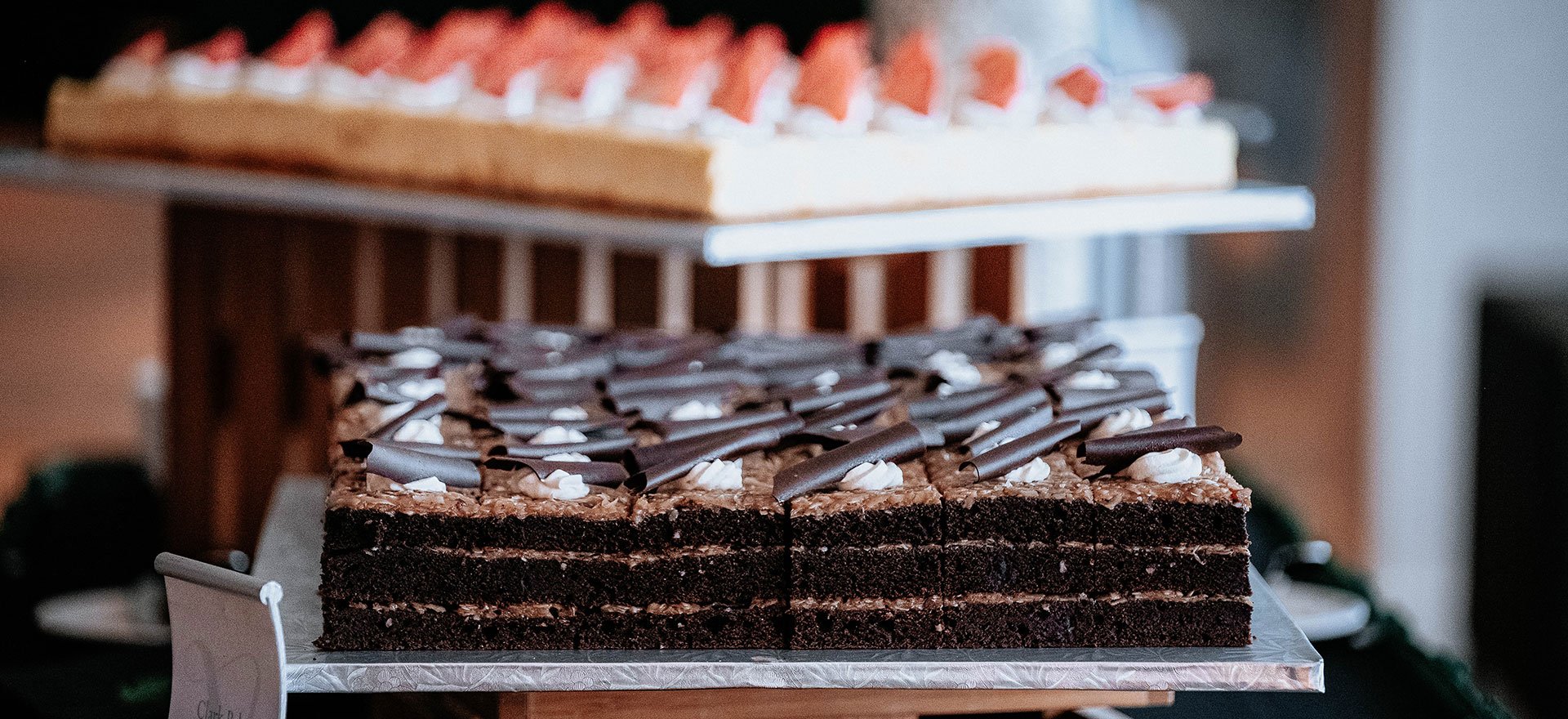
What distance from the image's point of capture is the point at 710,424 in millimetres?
1836

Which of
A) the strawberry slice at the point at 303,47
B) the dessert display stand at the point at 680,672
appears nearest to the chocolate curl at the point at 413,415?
the dessert display stand at the point at 680,672

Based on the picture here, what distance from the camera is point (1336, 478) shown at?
18.5 ft

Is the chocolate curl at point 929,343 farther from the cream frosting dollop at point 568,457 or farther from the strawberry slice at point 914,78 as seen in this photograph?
the strawberry slice at point 914,78

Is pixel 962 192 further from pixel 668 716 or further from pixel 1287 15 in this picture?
pixel 1287 15

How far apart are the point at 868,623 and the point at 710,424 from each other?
32cm

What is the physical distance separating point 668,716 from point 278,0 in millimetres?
4424

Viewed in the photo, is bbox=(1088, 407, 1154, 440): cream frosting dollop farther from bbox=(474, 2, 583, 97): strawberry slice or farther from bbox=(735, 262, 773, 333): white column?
bbox=(474, 2, 583, 97): strawberry slice

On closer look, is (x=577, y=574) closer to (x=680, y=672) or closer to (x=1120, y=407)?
(x=680, y=672)

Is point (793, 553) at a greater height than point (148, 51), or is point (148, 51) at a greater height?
point (148, 51)

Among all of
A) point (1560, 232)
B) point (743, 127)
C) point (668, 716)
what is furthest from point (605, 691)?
point (1560, 232)

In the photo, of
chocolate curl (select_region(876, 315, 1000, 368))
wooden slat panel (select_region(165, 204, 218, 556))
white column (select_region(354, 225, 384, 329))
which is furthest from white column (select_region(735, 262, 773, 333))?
wooden slat panel (select_region(165, 204, 218, 556))

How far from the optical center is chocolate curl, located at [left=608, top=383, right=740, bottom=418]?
77.3 inches

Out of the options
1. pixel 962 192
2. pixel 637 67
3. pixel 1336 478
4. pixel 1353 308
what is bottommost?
pixel 1336 478

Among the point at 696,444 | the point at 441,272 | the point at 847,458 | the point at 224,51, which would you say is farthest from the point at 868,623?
the point at 224,51
